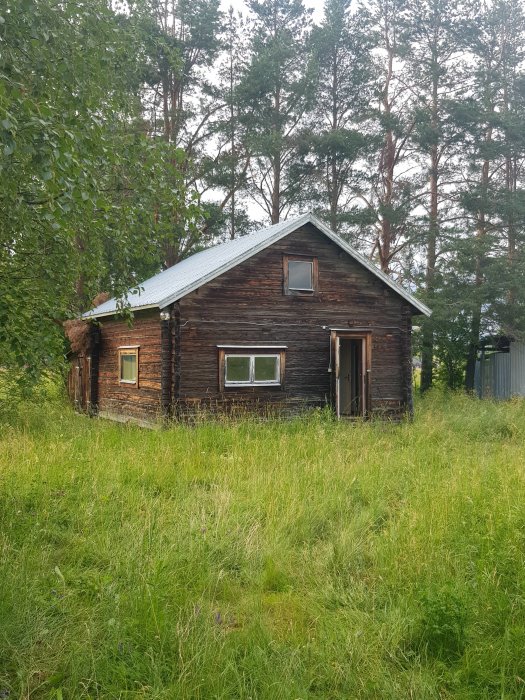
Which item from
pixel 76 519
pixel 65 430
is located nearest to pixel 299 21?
pixel 65 430

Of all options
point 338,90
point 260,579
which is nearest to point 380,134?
point 338,90

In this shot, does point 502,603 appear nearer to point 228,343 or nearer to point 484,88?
point 228,343

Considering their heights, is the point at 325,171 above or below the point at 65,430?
above

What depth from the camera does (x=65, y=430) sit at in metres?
12.5

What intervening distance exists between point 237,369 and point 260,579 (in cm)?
1074

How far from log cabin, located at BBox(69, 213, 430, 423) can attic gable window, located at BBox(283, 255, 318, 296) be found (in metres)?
0.03

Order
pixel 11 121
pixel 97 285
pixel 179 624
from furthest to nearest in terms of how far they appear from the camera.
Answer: pixel 97 285
pixel 179 624
pixel 11 121

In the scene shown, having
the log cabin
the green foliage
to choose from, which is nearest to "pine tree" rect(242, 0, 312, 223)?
the log cabin

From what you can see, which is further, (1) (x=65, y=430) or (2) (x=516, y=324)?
(2) (x=516, y=324)

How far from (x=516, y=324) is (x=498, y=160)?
868 cm

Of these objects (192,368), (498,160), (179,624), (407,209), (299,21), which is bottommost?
(179,624)

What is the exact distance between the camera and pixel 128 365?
17.6 meters

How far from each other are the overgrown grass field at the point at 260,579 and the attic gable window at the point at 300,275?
8.36 meters

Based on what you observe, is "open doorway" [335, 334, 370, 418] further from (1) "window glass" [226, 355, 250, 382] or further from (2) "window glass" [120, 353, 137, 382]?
(2) "window glass" [120, 353, 137, 382]
